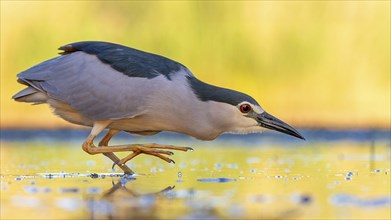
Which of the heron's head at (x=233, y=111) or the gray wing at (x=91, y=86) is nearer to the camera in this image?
the heron's head at (x=233, y=111)

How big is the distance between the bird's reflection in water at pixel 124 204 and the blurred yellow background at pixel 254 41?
588 inches

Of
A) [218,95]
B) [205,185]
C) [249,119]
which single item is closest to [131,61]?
Answer: [218,95]

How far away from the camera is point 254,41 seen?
85.0ft

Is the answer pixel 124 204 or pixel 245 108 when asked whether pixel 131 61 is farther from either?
pixel 124 204

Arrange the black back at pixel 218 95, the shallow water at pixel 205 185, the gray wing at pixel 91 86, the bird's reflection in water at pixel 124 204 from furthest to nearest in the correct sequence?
the gray wing at pixel 91 86, the black back at pixel 218 95, the shallow water at pixel 205 185, the bird's reflection in water at pixel 124 204

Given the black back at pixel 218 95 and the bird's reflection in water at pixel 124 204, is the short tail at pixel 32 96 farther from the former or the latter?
the bird's reflection in water at pixel 124 204

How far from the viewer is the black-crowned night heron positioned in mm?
8641

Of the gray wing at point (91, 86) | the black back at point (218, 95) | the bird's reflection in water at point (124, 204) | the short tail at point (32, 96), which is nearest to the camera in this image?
the bird's reflection in water at point (124, 204)

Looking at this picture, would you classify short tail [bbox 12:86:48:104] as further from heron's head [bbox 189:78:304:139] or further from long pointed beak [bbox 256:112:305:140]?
long pointed beak [bbox 256:112:305:140]

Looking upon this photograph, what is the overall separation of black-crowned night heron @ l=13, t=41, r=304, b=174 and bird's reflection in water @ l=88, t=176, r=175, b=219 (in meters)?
1.06

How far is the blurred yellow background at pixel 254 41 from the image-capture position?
76.7 ft

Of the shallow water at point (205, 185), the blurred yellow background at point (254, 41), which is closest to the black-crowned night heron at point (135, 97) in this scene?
the shallow water at point (205, 185)

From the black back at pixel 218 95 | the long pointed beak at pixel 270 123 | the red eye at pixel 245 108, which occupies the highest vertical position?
the black back at pixel 218 95

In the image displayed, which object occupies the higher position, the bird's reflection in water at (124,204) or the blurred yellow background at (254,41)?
the blurred yellow background at (254,41)
